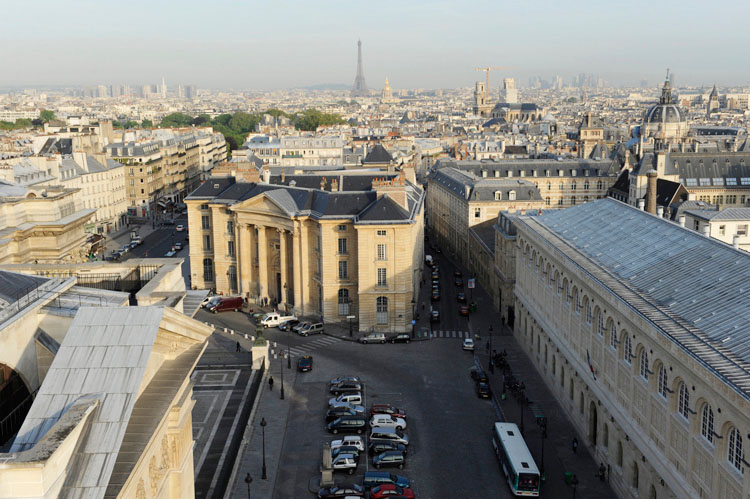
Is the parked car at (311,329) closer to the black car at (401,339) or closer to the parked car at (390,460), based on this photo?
the black car at (401,339)

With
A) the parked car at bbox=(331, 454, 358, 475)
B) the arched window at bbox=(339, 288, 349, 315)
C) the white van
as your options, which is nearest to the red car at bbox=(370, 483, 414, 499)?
the parked car at bbox=(331, 454, 358, 475)

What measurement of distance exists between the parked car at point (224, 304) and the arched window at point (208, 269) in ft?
29.8

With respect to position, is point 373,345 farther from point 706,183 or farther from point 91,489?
point 706,183

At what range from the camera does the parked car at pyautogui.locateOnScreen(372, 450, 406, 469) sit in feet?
175

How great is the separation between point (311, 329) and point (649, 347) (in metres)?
47.4

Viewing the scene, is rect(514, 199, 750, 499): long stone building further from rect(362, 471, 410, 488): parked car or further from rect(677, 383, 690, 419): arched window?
rect(362, 471, 410, 488): parked car

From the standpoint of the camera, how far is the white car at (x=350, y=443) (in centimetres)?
5562

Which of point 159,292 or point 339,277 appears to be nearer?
point 159,292

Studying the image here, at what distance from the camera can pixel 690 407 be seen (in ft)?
126

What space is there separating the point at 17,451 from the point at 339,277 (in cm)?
6864

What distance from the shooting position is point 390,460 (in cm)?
5331

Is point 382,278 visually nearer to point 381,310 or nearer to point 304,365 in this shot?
point 381,310

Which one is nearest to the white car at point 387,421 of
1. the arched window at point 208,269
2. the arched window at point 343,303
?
the arched window at point 343,303

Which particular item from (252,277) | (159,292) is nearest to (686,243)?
(159,292)
